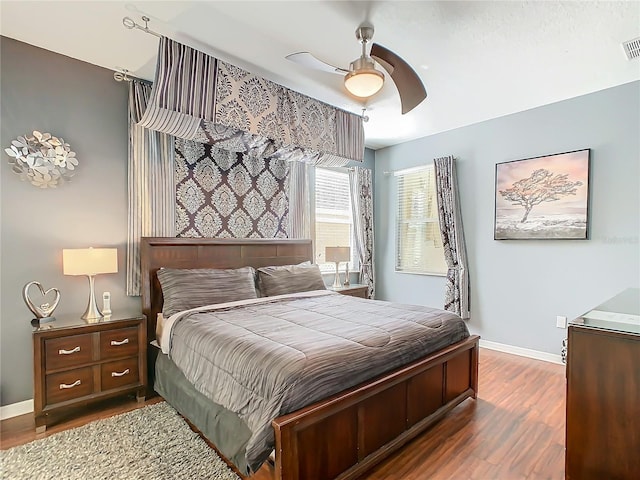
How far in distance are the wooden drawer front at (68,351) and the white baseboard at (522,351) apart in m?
4.18

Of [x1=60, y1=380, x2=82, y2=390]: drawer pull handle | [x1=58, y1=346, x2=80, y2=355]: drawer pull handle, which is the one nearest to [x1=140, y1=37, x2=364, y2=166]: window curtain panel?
[x1=58, y1=346, x2=80, y2=355]: drawer pull handle

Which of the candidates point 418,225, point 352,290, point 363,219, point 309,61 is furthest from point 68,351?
point 418,225

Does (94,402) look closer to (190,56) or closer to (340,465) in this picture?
(340,465)

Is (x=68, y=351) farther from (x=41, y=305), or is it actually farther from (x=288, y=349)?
(x=288, y=349)

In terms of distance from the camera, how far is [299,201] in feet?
14.1

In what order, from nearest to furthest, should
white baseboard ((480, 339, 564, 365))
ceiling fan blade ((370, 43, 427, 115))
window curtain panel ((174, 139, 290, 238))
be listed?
1. ceiling fan blade ((370, 43, 427, 115))
2. window curtain panel ((174, 139, 290, 238))
3. white baseboard ((480, 339, 564, 365))

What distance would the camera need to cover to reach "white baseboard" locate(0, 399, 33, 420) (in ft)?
8.08

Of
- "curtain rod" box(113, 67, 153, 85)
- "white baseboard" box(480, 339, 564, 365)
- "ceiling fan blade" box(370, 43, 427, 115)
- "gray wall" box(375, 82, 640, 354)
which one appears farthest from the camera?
"white baseboard" box(480, 339, 564, 365)

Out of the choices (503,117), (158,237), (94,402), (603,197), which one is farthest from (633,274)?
(94,402)

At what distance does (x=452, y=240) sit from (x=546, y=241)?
1016 millimetres

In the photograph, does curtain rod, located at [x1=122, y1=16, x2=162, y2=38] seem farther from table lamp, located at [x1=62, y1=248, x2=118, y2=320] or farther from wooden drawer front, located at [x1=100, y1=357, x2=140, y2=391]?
wooden drawer front, located at [x1=100, y1=357, x2=140, y2=391]

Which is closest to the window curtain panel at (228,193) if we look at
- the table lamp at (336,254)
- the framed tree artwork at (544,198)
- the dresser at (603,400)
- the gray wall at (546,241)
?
the table lamp at (336,254)

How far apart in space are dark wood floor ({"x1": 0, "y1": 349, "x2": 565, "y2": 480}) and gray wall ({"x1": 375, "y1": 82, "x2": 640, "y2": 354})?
90cm

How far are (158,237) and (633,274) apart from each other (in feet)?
14.7
